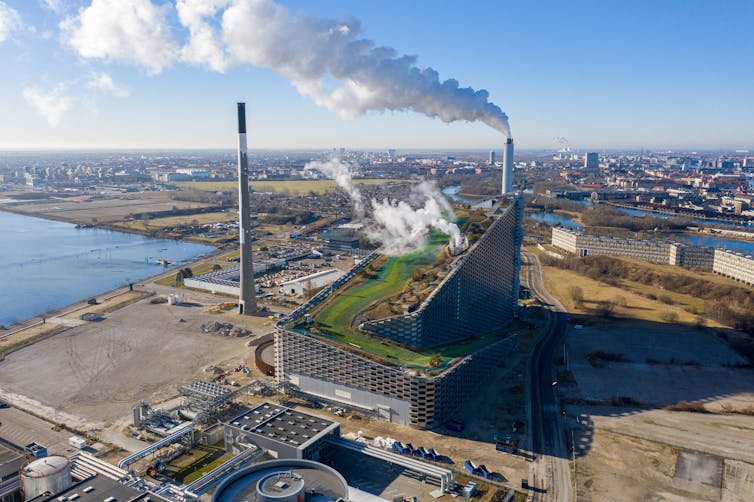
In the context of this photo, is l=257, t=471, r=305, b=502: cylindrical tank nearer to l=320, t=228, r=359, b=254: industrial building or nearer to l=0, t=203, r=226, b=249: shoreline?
l=320, t=228, r=359, b=254: industrial building

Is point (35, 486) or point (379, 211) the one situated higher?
point (379, 211)

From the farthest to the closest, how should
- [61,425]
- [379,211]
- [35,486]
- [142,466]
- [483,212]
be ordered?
1. [379,211]
2. [483,212]
3. [61,425]
4. [142,466]
5. [35,486]

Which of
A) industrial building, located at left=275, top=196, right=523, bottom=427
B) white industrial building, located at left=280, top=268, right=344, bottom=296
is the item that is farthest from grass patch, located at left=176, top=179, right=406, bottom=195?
industrial building, located at left=275, top=196, right=523, bottom=427

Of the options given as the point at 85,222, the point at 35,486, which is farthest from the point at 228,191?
the point at 35,486

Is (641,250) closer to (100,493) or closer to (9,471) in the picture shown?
(100,493)

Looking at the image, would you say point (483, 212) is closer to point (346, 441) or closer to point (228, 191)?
point (346, 441)

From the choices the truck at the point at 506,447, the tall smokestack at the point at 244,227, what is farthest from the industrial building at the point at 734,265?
the tall smokestack at the point at 244,227
